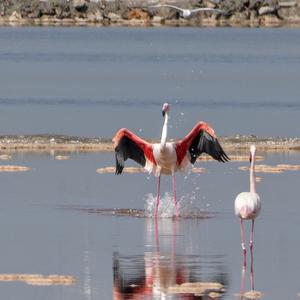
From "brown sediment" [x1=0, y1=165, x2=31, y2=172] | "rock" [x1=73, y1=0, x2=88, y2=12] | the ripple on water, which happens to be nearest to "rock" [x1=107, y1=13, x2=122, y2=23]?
"rock" [x1=73, y1=0, x2=88, y2=12]

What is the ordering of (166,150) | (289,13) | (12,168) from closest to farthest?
1. (166,150)
2. (12,168)
3. (289,13)

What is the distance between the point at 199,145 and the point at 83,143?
820 centimetres

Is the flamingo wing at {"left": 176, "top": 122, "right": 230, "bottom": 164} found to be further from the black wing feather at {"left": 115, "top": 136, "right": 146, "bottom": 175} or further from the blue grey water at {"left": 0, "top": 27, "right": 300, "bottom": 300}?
the blue grey water at {"left": 0, "top": 27, "right": 300, "bottom": 300}

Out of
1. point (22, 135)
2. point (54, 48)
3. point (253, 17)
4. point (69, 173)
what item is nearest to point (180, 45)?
point (54, 48)

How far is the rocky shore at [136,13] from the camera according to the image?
93562 millimetres

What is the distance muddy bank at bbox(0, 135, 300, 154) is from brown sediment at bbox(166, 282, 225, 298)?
514 inches

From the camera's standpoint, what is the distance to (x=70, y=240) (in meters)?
17.1

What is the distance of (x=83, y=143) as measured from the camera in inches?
1131

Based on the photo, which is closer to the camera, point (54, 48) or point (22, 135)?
point (22, 135)

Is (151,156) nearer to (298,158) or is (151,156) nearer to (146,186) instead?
(146,186)

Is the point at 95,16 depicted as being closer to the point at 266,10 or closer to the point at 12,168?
the point at 266,10

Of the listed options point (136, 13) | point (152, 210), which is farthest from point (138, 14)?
point (152, 210)

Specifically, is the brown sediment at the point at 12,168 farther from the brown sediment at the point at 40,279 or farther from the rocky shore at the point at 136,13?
the rocky shore at the point at 136,13

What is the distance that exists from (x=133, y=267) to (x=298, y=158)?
1142 centimetres
